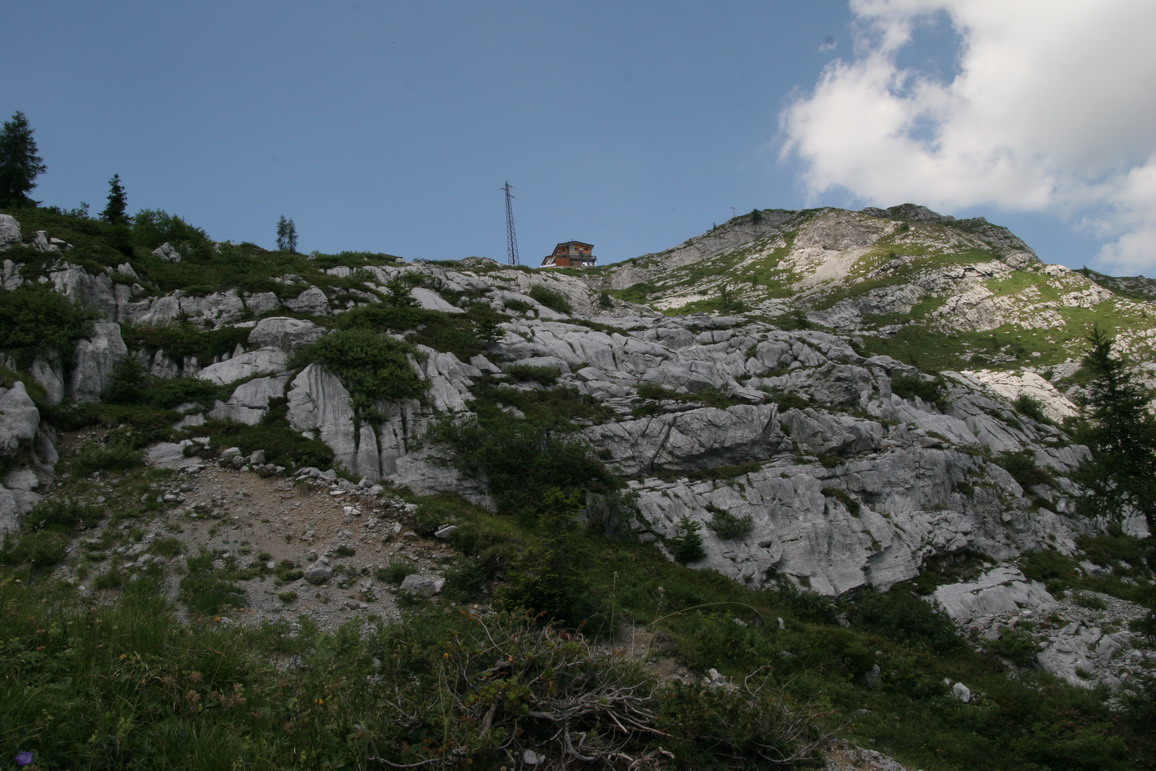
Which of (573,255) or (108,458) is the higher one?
(573,255)

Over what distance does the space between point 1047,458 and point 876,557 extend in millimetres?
21875

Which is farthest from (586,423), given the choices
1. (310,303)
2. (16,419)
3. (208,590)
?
(16,419)

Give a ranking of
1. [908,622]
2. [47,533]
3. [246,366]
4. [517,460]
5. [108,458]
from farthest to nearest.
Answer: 1. [246,366]
2. [517,460]
3. [908,622]
4. [108,458]
5. [47,533]

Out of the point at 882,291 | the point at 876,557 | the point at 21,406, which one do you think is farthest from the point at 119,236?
the point at 882,291

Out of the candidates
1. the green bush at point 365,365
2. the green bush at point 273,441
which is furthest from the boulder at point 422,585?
the green bush at point 365,365

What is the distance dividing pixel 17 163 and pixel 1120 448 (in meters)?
69.2

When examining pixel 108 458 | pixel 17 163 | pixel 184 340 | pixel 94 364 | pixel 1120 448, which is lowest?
pixel 1120 448

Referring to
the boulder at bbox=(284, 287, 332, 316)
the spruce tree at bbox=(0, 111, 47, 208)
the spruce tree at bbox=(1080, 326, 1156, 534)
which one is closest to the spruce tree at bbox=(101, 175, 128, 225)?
the spruce tree at bbox=(0, 111, 47, 208)

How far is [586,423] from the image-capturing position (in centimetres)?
Answer: 2812

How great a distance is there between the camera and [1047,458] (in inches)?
1436

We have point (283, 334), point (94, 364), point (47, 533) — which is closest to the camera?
point (47, 533)

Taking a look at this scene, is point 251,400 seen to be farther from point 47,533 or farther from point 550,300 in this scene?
point 550,300

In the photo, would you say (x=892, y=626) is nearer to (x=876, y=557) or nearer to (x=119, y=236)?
(x=876, y=557)

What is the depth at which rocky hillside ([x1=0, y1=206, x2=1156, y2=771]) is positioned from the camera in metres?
20.5
